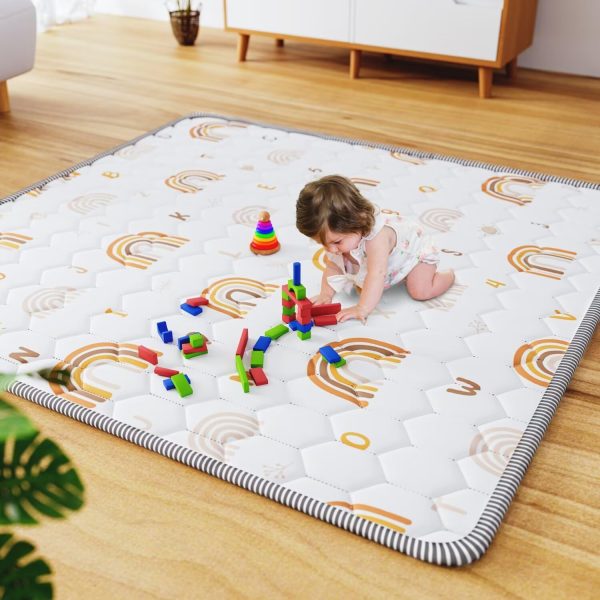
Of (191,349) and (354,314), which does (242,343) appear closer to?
(191,349)

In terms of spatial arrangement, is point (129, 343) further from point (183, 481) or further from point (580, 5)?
point (580, 5)

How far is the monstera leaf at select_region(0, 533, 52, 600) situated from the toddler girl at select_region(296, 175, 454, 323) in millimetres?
1036

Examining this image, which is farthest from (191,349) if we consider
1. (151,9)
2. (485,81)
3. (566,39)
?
(151,9)

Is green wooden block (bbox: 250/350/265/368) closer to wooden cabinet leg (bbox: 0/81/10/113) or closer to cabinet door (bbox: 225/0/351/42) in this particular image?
wooden cabinet leg (bbox: 0/81/10/113)

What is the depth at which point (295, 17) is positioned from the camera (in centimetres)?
317

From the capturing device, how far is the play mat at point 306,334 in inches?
48.3

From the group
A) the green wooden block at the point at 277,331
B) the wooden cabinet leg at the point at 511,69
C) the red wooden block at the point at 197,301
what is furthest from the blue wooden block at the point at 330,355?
the wooden cabinet leg at the point at 511,69

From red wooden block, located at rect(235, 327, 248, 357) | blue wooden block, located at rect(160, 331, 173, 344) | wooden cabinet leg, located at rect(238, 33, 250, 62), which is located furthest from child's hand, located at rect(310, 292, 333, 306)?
wooden cabinet leg, located at rect(238, 33, 250, 62)

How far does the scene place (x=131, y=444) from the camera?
4.30 ft

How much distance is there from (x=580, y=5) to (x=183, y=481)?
2731mm

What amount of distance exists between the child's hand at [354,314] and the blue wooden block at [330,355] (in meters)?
A: 0.12

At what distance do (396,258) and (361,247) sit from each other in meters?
0.09

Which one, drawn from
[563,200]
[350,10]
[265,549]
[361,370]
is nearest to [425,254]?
[361,370]

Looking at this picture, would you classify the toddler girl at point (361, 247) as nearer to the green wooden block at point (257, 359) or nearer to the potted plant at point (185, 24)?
the green wooden block at point (257, 359)
